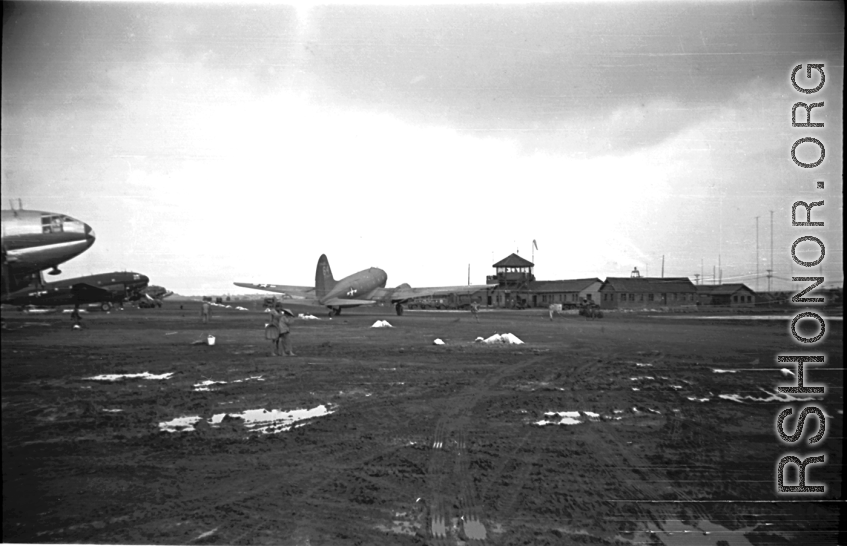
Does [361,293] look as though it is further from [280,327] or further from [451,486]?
[451,486]

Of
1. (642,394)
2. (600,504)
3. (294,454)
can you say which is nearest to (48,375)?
(294,454)

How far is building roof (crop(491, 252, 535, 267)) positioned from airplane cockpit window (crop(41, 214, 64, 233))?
4.96 meters

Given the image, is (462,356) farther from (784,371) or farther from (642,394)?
(784,371)

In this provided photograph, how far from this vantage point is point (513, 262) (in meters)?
6.51

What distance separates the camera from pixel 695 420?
448cm

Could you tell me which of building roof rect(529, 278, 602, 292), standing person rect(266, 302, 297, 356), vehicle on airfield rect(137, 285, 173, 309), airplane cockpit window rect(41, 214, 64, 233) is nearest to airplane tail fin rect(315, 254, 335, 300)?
standing person rect(266, 302, 297, 356)

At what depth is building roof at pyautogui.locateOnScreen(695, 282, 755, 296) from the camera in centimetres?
439

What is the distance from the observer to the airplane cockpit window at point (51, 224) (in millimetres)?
3432

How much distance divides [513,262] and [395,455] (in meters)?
3.82

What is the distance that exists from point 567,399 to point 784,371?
233 cm

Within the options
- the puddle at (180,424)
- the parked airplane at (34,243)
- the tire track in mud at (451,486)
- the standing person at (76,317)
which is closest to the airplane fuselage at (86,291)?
the parked airplane at (34,243)

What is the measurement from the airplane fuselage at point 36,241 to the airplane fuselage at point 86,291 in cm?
17

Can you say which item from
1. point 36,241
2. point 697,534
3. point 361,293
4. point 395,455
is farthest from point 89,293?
point 361,293

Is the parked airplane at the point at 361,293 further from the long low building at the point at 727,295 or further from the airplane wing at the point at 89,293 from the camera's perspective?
the airplane wing at the point at 89,293
